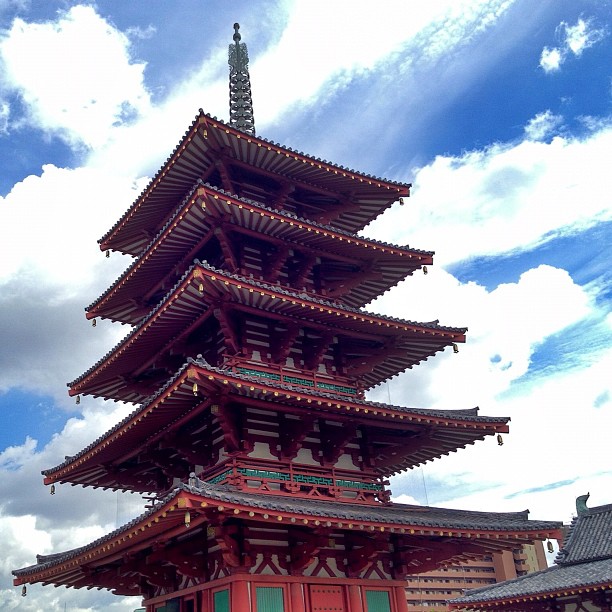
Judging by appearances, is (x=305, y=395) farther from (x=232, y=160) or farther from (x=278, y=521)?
(x=232, y=160)

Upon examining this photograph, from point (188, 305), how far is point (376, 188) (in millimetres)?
9273

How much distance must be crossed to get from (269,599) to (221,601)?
1.23m

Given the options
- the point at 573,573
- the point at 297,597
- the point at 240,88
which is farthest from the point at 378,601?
the point at 240,88

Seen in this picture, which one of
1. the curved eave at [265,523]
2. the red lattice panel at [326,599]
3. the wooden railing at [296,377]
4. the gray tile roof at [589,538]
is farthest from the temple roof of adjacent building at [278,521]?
the gray tile roof at [589,538]

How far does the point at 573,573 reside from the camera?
94.2 ft

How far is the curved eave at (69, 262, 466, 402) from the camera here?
18.2 m

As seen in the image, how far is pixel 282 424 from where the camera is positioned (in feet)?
60.6

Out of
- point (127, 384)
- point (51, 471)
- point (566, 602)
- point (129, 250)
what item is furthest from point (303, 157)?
point (566, 602)

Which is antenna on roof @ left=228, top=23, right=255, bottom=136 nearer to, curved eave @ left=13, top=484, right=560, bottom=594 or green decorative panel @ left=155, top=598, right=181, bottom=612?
curved eave @ left=13, top=484, right=560, bottom=594

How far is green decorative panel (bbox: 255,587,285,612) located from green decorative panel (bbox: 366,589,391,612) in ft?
9.96

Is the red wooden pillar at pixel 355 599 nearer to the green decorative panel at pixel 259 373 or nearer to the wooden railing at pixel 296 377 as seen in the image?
the wooden railing at pixel 296 377

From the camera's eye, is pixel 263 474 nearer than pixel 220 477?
No

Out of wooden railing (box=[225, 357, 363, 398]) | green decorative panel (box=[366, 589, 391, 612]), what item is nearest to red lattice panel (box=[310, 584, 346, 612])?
green decorative panel (box=[366, 589, 391, 612])

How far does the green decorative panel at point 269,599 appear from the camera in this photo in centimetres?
1566
